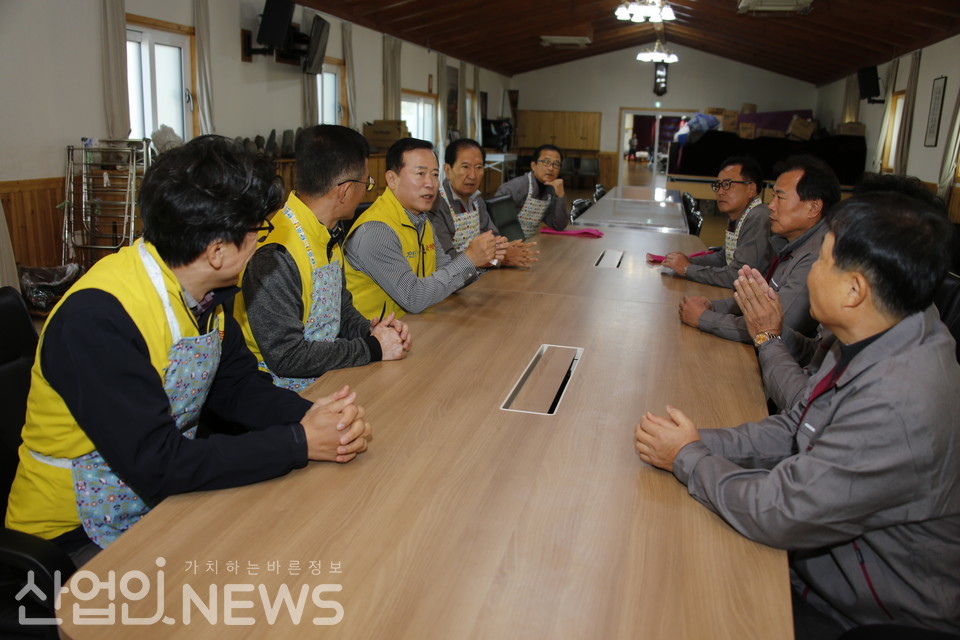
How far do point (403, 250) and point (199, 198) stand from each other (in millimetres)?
1557

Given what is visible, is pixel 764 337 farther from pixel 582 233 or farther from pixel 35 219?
pixel 35 219

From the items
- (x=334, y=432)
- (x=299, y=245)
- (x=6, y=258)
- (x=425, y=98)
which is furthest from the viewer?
(x=425, y=98)

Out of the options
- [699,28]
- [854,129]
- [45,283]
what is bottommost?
[45,283]

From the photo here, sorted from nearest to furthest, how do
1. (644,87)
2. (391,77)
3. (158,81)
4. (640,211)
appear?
(640,211) < (158,81) < (391,77) < (644,87)

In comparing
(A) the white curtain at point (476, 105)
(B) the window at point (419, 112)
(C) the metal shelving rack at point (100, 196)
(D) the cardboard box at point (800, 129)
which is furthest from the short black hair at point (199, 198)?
(A) the white curtain at point (476, 105)

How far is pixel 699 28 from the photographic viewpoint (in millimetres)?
14578

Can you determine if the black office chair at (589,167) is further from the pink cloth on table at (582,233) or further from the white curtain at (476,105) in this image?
the pink cloth on table at (582,233)

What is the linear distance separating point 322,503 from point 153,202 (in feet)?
2.22

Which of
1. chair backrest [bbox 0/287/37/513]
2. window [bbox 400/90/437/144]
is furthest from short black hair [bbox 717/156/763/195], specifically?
window [bbox 400/90/437/144]

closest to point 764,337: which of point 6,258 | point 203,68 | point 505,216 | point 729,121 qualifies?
point 505,216

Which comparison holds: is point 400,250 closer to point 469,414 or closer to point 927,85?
point 469,414

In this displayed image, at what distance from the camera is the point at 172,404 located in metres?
1.52

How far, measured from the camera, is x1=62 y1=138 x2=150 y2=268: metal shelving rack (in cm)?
584

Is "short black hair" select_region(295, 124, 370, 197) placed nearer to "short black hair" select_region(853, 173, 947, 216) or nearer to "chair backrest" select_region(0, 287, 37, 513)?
"chair backrest" select_region(0, 287, 37, 513)
